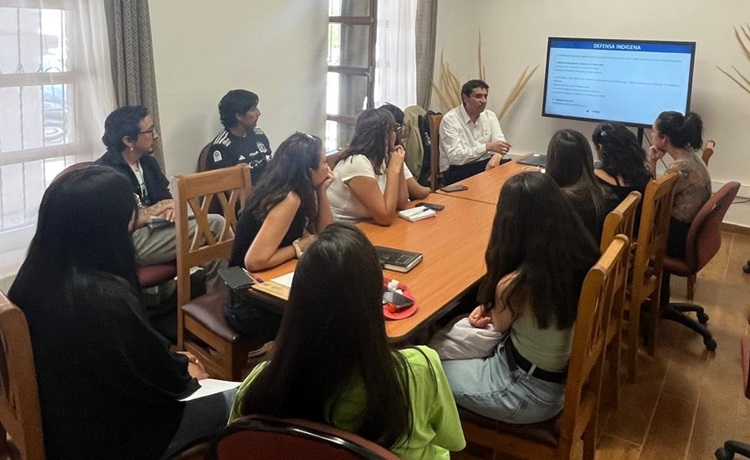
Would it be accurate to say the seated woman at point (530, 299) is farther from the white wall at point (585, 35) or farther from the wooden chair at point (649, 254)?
the white wall at point (585, 35)

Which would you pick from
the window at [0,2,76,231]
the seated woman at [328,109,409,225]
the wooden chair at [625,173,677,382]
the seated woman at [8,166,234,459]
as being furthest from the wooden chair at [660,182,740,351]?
the window at [0,2,76,231]

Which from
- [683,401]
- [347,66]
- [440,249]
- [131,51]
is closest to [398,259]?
[440,249]

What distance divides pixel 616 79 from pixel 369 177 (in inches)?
128

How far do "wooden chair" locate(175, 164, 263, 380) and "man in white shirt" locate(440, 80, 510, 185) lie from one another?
2.15 meters

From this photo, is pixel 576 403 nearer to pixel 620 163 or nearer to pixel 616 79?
pixel 620 163

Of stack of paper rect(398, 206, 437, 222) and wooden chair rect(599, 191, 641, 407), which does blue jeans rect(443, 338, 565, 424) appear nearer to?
wooden chair rect(599, 191, 641, 407)

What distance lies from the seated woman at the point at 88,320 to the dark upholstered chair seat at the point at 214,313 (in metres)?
0.69

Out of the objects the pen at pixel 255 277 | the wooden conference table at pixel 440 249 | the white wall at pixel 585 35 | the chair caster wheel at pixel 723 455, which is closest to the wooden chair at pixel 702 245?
the chair caster wheel at pixel 723 455

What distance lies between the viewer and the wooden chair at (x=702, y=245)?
2.95 metres

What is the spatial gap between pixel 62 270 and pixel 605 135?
2.42m

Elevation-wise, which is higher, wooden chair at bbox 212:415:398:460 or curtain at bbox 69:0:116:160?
curtain at bbox 69:0:116:160

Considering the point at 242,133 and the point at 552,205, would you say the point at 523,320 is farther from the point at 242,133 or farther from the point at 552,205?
the point at 242,133

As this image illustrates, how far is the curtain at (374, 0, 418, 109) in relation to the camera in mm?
5238

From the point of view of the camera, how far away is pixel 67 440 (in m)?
1.47
